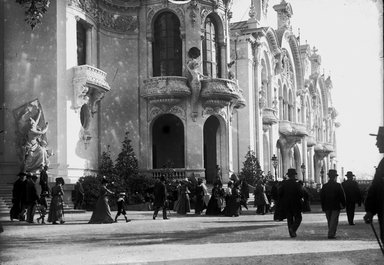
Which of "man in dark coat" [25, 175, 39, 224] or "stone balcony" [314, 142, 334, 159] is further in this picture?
"stone balcony" [314, 142, 334, 159]

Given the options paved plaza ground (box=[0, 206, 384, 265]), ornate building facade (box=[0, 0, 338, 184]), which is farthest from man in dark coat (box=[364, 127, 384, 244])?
ornate building facade (box=[0, 0, 338, 184])

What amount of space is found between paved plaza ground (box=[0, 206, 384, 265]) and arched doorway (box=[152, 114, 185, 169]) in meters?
17.0

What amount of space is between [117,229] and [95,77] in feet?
41.1

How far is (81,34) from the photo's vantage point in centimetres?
2962

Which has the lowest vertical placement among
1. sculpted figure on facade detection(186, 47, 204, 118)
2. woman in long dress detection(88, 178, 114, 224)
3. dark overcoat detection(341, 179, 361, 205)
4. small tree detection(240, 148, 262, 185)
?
woman in long dress detection(88, 178, 114, 224)

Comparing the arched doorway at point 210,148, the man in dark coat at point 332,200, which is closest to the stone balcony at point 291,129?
the arched doorway at point 210,148

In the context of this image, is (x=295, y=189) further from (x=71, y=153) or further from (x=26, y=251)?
(x=71, y=153)

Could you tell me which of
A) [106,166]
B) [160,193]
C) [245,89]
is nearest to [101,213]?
[160,193]

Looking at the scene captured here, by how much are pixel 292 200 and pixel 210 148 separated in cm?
2138

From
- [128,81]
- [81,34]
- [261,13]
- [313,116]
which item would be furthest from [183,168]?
[313,116]

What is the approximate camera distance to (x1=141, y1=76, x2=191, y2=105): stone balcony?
31984 millimetres

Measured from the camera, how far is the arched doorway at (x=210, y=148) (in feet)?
116

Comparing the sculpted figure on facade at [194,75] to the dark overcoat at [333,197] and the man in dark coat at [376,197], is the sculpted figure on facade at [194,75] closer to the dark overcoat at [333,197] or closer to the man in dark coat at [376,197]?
the dark overcoat at [333,197]

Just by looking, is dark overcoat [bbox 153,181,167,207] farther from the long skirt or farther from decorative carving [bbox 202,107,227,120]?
decorative carving [bbox 202,107,227,120]
